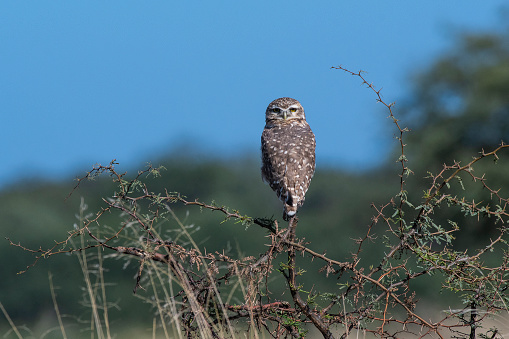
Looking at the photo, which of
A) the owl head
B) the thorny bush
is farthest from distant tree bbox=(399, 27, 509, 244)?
the thorny bush

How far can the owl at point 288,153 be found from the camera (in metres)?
5.61

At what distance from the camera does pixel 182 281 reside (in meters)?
3.95

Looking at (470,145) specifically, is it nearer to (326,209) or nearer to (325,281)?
(325,281)

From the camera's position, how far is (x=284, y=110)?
695 cm

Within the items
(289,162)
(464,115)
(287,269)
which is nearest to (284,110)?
(289,162)

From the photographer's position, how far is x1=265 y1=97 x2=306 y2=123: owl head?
695 cm

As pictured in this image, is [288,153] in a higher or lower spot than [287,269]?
higher

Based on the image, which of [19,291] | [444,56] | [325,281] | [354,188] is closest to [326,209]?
[354,188]

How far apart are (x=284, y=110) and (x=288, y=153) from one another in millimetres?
1042

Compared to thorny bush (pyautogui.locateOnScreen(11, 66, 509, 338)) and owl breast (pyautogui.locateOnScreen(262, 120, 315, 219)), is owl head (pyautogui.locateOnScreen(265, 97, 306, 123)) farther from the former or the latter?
thorny bush (pyautogui.locateOnScreen(11, 66, 509, 338))

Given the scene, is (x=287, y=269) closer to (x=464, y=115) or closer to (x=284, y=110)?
(x=284, y=110)

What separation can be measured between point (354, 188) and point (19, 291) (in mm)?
16013

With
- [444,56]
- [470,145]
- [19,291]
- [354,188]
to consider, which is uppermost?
[444,56]

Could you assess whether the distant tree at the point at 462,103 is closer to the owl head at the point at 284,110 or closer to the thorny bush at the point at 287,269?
the owl head at the point at 284,110
